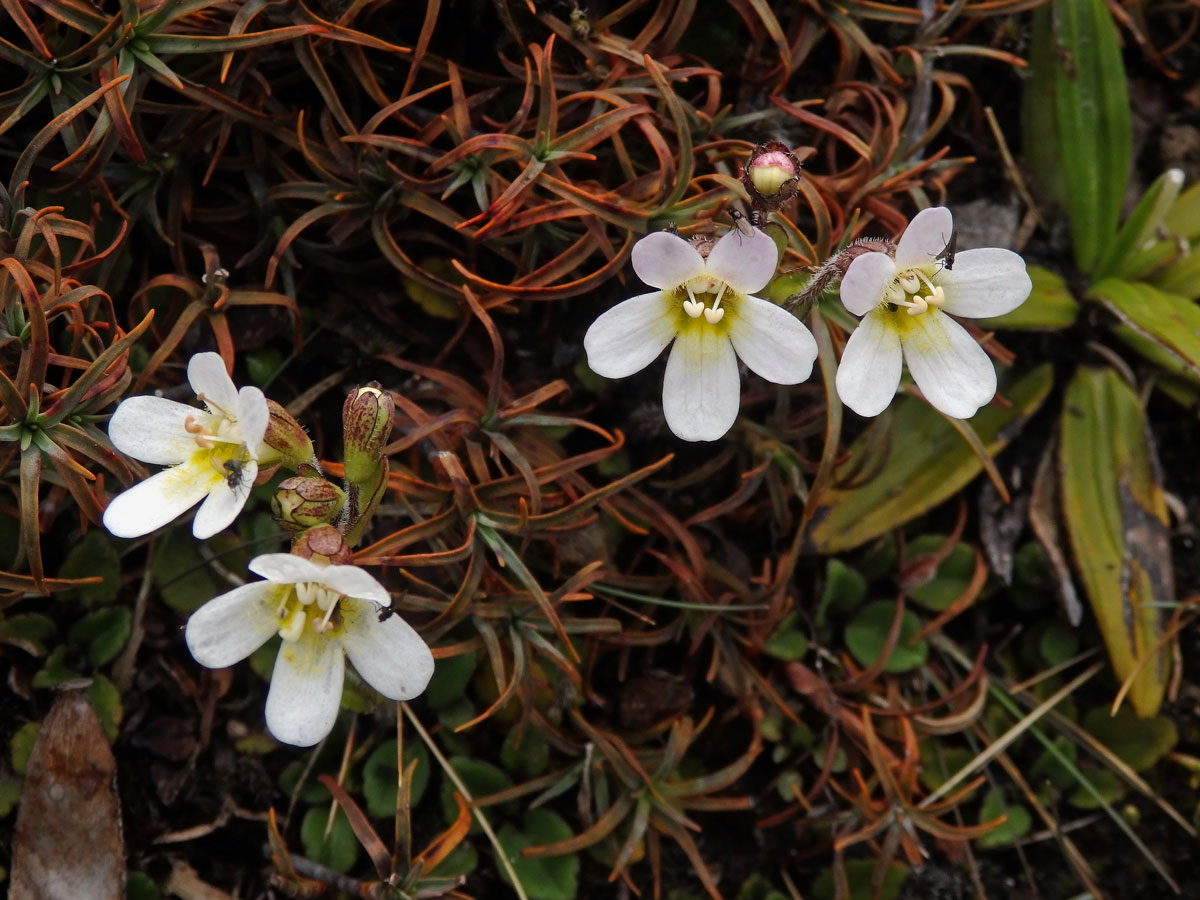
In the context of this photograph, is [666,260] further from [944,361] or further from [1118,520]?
[1118,520]

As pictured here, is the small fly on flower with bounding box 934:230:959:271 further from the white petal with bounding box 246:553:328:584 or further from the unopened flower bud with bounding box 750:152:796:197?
the white petal with bounding box 246:553:328:584

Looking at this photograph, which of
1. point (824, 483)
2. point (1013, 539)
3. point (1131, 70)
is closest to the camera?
point (824, 483)

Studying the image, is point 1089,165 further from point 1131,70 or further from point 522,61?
point 522,61

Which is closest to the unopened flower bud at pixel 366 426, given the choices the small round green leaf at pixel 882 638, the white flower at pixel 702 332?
the white flower at pixel 702 332

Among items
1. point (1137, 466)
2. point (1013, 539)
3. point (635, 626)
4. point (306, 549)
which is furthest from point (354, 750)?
point (1137, 466)

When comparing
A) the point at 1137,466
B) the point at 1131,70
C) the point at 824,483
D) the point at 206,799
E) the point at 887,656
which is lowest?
the point at 206,799

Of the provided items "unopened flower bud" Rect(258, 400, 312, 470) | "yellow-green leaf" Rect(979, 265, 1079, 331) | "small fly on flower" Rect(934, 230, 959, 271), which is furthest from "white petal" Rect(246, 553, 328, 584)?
"yellow-green leaf" Rect(979, 265, 1079, 331)
